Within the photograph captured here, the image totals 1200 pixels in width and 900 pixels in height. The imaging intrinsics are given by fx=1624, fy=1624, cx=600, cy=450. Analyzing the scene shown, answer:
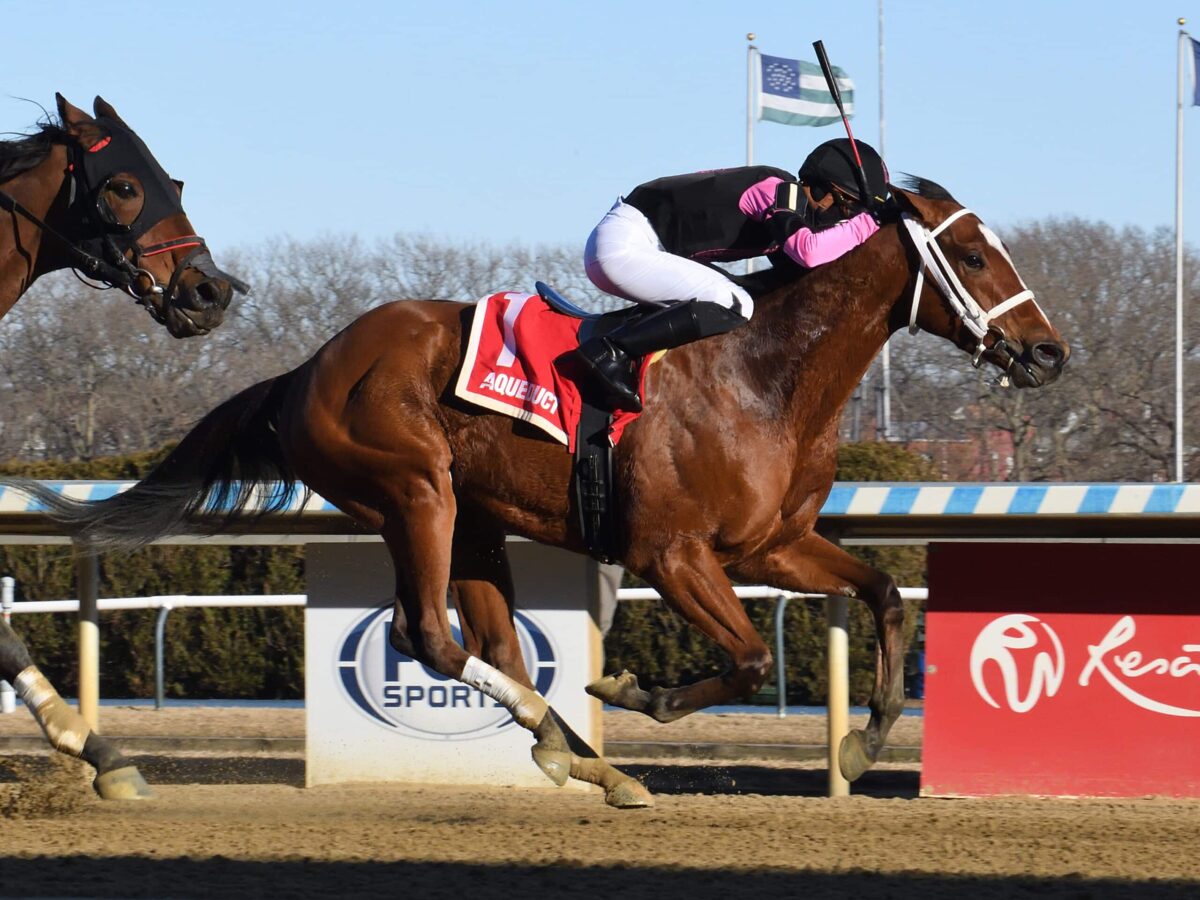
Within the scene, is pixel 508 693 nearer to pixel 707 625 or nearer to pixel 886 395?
pixel 707 625

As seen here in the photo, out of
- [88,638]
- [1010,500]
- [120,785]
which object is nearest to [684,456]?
[1010,500]

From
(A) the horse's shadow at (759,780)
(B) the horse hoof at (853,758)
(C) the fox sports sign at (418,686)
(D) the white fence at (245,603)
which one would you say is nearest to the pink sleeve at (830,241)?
(B) the horse hoof at (853,758)

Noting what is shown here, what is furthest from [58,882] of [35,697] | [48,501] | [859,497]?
[859,497]

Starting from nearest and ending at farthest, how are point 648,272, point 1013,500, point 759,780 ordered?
point 648,272 → point 1013,500 → point 759,780

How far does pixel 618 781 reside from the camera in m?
5.11

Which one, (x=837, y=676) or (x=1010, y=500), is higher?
(x=1010, y=500)

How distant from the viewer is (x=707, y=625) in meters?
4.97

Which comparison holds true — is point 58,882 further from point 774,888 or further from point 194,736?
point 194,736

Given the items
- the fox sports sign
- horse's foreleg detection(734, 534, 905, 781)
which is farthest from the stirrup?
the fox sports sign

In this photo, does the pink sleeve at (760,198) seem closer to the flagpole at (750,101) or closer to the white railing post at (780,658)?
the white railing post at (780,658)

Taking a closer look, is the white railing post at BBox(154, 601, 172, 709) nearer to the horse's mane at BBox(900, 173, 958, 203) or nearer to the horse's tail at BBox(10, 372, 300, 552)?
the horse's tail at BBox(10, 372, 300, 552)

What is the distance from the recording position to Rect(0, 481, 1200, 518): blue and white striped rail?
5883 mm

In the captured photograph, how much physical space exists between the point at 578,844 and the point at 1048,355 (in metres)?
2.06

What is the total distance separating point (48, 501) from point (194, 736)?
2618mm
